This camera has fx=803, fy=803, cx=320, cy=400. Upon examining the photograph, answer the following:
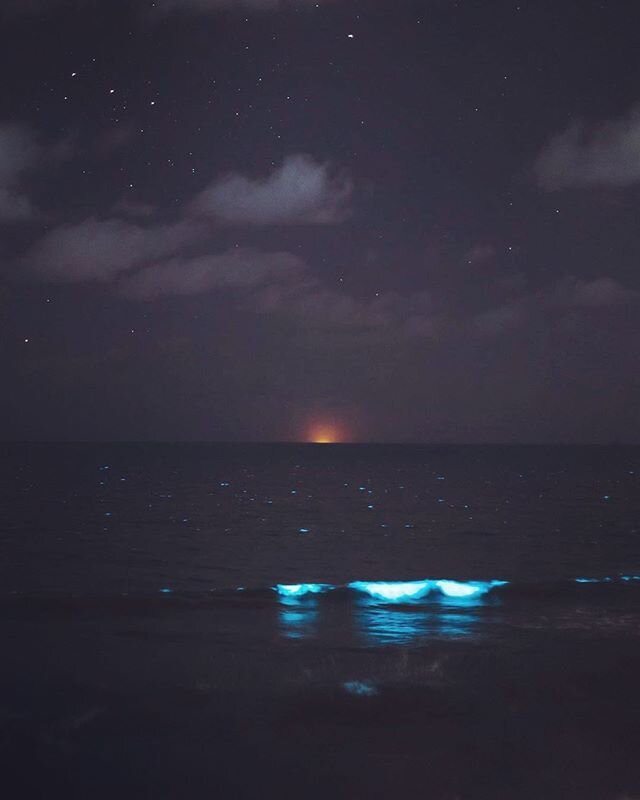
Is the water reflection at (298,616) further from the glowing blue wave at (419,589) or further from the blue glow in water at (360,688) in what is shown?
the blue glow in water at (360,688)

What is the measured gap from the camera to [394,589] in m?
31.1

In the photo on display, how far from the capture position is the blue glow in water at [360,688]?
1689 centimetres

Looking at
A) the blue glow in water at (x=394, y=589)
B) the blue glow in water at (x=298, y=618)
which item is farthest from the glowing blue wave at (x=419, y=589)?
the blue glow in water at (x=298, y=618)

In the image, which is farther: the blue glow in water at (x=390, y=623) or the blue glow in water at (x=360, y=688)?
the blue glow in water at (x=390, y=623)

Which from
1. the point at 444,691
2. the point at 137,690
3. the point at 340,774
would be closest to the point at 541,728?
the point at 444,691

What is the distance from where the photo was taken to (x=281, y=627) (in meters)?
23.7

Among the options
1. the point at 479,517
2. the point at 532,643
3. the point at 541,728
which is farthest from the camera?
the point at 479,517

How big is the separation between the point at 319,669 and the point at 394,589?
12.6m

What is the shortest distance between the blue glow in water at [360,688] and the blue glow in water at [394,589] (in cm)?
1104

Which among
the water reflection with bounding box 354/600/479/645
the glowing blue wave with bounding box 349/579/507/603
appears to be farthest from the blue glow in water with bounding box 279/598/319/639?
the glowing blue wave with bounding box 349/579/507/603

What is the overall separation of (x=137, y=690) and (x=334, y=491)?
7726 centimetres

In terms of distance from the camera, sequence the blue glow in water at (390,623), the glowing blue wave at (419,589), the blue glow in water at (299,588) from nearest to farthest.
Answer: the blue glow in water at (390,623) → the glowing blue wave at (419,589) → the blue glow in water at (299,588)

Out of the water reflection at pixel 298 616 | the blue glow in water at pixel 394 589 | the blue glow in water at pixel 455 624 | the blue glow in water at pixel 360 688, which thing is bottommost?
the blue glow in water at pixel 394 589

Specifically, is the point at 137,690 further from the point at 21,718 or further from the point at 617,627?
the point at 617,627
